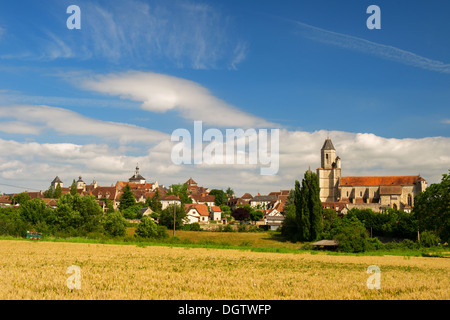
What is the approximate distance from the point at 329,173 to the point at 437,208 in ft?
329

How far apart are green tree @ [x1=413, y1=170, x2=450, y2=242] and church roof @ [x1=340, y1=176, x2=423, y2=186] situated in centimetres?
9370

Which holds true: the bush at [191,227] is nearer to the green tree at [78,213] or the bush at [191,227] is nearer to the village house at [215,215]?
the green tree at [78,213]

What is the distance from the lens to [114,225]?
193 feet

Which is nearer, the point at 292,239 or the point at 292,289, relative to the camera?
the point at 292,289

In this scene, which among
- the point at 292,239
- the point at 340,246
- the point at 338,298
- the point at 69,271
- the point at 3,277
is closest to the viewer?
the point at 338,298

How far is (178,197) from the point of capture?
132 m

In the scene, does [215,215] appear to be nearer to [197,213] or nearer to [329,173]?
[197,213]

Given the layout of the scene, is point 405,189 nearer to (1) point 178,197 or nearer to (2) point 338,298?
(1) point 178,197

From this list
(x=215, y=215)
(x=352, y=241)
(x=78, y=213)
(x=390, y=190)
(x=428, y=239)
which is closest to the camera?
(x=352, y=241)
